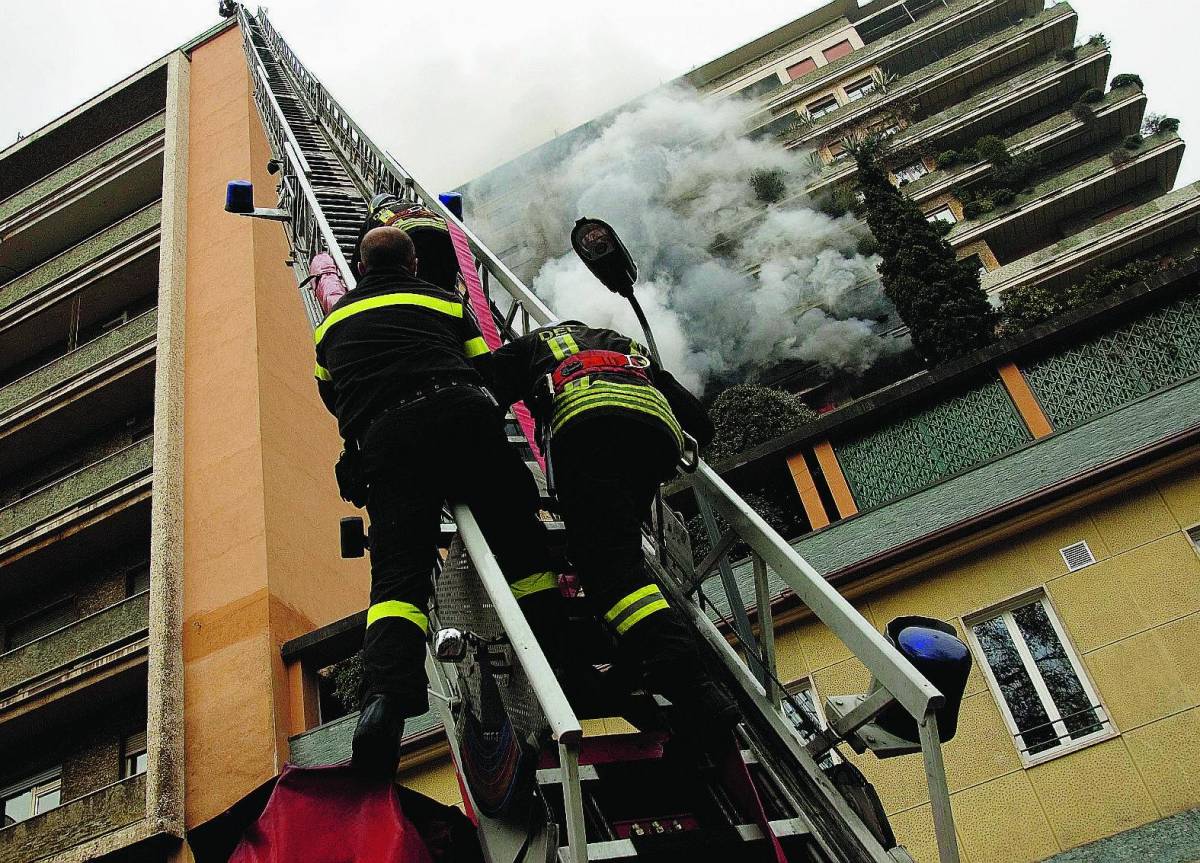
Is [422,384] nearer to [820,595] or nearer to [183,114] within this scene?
[820,595]

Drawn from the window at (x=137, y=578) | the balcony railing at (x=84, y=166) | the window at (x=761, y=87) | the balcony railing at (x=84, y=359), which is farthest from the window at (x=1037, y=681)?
the window at (x=761, y=87)

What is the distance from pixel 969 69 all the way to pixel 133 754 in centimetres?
3148

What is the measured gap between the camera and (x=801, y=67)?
1499 inches

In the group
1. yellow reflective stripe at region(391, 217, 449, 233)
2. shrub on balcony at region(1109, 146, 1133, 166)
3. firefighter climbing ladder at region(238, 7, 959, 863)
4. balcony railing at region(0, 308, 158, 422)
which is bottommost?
firefighter climbing ladder at region(238, 7, 959, 863)

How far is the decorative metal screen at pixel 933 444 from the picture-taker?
7.79 m

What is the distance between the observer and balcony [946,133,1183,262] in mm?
28375

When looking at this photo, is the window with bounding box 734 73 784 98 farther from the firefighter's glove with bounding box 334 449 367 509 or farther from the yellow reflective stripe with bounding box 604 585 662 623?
the yellow reflective stripe with bounding box 604 585 662 623

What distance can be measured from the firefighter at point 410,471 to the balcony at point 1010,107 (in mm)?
29472

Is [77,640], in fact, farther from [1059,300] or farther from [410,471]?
[1059,300]

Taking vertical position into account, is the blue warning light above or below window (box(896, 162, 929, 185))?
below

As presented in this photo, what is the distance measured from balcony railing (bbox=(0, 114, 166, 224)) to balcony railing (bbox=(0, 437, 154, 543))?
770cm

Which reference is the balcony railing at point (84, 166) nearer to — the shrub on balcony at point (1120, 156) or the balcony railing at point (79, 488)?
the balcony railing at point (79, 488)

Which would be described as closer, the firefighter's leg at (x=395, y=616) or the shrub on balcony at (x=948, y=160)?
the firefighter's leg at (x=395, y=616)

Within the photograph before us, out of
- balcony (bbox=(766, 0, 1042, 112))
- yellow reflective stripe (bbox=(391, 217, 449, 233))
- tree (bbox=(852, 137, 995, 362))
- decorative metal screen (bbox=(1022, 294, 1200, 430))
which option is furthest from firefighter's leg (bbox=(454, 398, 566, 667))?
balcony (bbox=(766, 0, 1042, 112))
